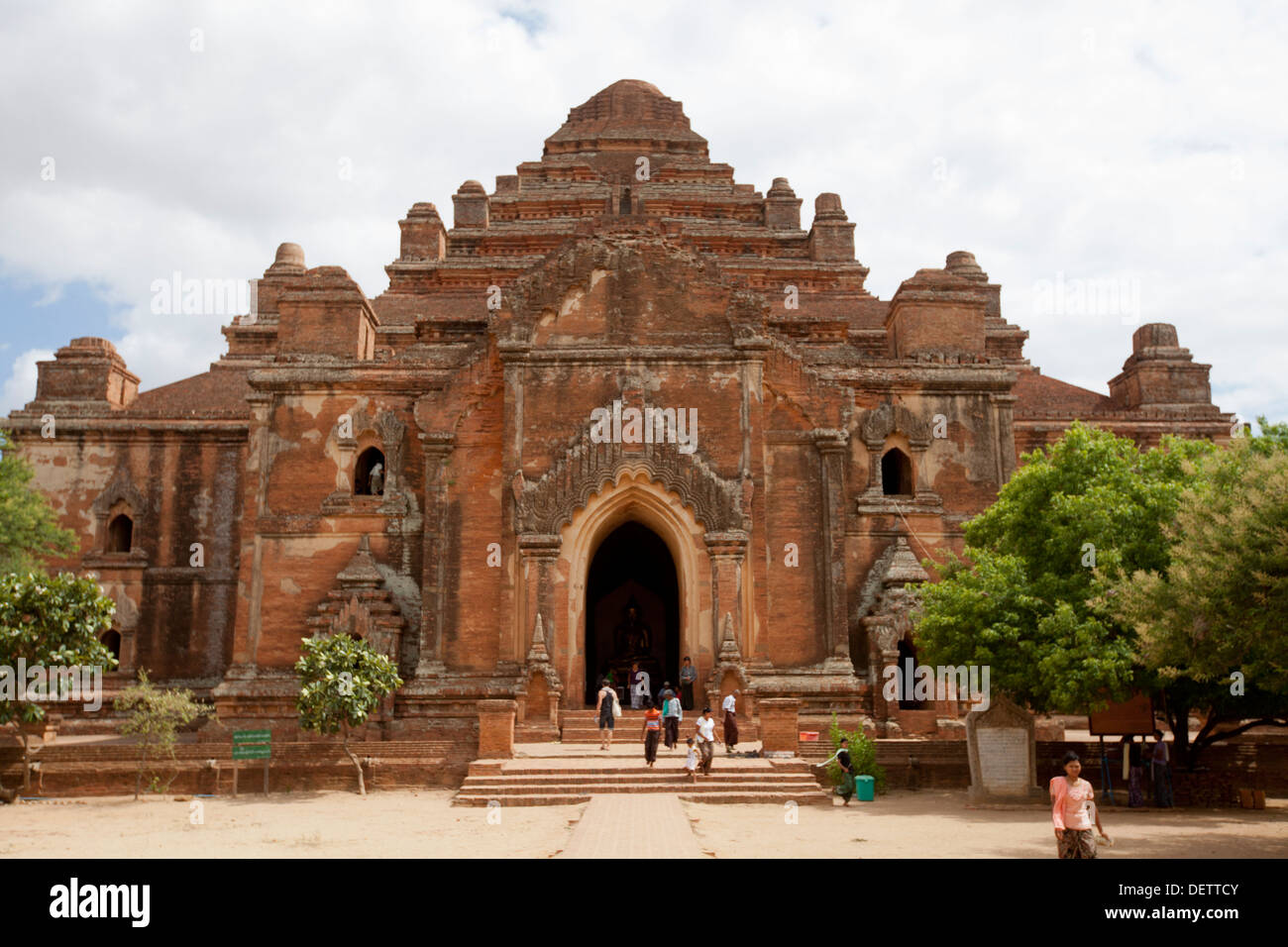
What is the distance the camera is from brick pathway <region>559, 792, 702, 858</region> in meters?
13.3

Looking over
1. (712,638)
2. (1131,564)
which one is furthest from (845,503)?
(1131,564)

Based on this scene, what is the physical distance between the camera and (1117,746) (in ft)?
72.0

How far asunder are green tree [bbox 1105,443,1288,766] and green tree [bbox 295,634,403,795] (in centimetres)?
1354

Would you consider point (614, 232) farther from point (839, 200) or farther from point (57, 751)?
point (57, 751)

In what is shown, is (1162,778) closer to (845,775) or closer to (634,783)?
(845,775)

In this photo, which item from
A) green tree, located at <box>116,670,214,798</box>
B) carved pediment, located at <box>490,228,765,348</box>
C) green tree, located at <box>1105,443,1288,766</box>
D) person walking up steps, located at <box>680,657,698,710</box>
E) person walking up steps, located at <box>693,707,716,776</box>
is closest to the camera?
green tree, located at <box>1105,443,1288,766</box>

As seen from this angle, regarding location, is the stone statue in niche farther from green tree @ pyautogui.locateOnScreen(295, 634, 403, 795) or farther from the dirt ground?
the dirt ground

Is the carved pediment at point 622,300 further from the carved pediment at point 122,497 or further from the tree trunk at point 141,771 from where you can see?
the carved pediment at point 122,497

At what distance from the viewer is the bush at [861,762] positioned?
824 inches

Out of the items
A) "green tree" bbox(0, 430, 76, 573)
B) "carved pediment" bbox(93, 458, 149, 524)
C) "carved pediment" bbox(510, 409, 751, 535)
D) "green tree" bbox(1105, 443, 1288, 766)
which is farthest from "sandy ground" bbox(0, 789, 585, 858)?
"carved pediment" bbox(93, 458, 149, 524)

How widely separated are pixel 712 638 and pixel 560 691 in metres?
3.36

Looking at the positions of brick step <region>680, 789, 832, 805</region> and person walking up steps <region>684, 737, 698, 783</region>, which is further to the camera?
person walking up steps <region>684, 737, 698, 783</region>

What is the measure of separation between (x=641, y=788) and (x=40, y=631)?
1082 centimetres
